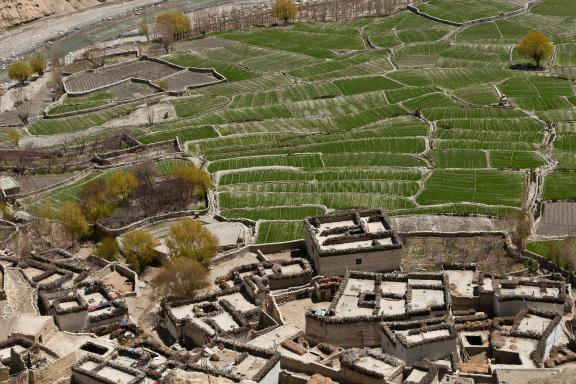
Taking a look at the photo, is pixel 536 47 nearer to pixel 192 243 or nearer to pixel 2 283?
pixel 192 243

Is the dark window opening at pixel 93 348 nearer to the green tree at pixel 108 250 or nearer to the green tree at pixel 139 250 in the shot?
the green tree at pixel 139 250

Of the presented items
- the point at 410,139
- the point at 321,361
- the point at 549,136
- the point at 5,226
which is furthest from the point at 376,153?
the point at 321,361

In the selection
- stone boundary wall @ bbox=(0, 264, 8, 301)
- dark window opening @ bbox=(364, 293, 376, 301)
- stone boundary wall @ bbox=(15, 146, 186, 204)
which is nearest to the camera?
dark window opening @ bbox=(364, 293, 376, 301)

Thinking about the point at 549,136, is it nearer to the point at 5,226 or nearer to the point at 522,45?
the point at 522,45

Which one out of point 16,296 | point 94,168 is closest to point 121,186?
point 94,168

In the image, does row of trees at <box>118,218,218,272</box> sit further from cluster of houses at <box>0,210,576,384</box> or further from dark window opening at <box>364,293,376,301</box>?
dark window opening at <box>364,293,376,301</box>

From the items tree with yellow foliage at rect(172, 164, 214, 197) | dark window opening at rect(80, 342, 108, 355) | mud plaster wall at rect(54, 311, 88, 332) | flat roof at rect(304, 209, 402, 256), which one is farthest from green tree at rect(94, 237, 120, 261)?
dark window opening at rect(80, 342, 108, 355)
